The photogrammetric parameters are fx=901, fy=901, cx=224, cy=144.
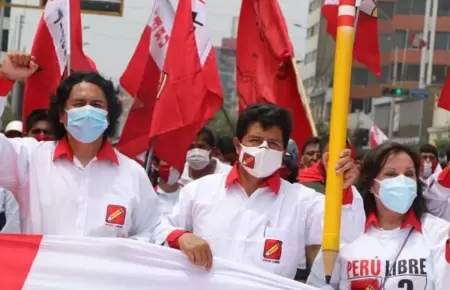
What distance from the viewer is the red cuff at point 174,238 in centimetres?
376

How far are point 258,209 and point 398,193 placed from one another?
2.01 feet

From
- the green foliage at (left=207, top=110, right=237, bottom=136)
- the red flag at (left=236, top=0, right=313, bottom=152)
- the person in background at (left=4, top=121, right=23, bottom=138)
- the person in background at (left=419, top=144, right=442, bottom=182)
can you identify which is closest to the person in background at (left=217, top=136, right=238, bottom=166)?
the green foliage at (left=207, top=110, right=237, bottom=136)

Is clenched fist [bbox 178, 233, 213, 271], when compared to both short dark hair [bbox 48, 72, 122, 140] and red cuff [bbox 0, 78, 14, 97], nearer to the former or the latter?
short dark hair [bbox 48, 72, 122, 140]

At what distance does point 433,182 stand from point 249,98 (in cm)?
185

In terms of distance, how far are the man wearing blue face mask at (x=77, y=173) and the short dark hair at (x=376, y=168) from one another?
0.96 m

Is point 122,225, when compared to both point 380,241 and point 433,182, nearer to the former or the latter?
point 380,241

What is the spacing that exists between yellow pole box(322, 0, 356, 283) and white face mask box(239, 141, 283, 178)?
0.37m

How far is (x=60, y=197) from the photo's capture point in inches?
154

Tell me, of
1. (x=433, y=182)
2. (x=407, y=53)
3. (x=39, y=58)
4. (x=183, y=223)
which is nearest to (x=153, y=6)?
(x=39, y=58)

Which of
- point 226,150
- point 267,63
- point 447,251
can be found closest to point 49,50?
point 267,63

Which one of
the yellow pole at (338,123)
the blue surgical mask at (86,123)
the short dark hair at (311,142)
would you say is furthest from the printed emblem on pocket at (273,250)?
the short dark hair at (311,142)

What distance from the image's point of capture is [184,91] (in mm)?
5992

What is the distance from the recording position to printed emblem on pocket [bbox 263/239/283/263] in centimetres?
389

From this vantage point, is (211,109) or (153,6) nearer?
(211,109)
